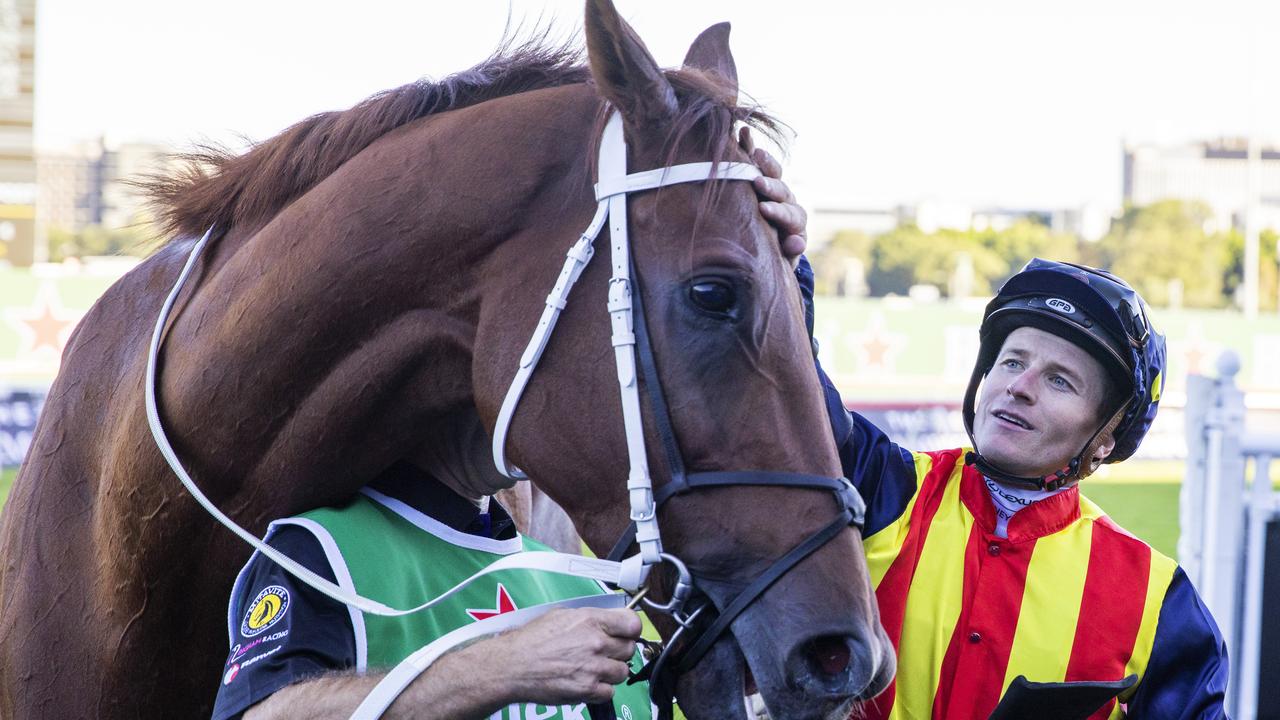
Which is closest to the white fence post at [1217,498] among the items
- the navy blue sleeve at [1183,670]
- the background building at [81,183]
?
the navy blue sleeve at [1183,670]

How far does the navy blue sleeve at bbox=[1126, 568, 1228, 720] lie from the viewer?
5.82 ft

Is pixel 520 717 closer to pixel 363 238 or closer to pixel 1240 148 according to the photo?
pixel 363 238

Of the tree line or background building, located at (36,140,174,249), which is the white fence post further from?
background building, located at (36,140,174,249)

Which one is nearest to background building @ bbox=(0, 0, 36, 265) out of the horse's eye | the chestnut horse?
the chestnut horse

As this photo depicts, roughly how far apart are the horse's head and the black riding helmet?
0.71 m

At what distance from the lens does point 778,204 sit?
1604 millimetres

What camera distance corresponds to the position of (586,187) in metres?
1.58

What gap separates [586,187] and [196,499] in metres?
0.78

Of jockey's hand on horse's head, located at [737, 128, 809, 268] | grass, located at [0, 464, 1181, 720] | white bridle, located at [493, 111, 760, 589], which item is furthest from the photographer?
grass, located at [0, 464, 1181, 720]

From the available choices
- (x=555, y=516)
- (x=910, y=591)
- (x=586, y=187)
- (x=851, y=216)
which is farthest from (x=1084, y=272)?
(x=851, y=216)

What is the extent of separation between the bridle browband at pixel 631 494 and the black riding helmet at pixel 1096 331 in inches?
29.0

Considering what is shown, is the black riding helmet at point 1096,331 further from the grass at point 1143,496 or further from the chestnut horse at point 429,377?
the grass at point 1143,496

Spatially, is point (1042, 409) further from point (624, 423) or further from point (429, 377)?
point (429, 377)

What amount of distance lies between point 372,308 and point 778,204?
614 millimetres
